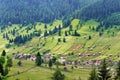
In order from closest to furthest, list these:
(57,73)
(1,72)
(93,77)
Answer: (93,77), (57,73), (1,72)

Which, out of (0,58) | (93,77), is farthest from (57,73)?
(0,58)

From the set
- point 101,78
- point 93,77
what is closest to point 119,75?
point 101,78

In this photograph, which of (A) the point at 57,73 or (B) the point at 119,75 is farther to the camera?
(A) the point at 57,73

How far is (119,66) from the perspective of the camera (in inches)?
3127

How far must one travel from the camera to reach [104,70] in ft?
237

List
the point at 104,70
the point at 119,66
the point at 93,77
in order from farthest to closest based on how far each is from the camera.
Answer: the point at 93,77 → the point at 119,66 → the point at 104,70

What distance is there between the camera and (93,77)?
102812 millimetres

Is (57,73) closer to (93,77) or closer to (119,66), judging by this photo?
(93,77)

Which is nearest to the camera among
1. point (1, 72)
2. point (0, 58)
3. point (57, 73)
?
point (57, 73)

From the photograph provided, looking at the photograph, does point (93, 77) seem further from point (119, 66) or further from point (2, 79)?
point (2, 79)

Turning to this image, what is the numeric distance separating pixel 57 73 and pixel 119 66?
47745 mm

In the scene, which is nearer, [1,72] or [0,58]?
[1,72]

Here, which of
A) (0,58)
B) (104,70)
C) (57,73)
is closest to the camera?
(104,70)

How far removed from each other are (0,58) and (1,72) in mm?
26694
